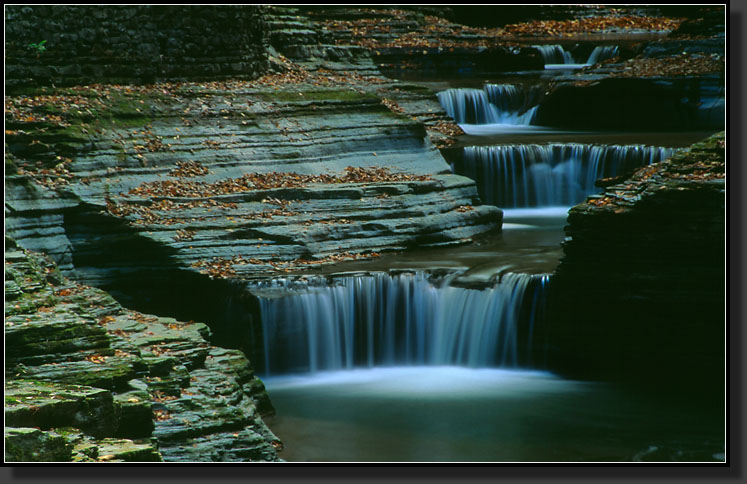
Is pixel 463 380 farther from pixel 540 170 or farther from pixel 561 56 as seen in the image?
pixel 561 56

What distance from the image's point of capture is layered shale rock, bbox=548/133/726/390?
1043 cm

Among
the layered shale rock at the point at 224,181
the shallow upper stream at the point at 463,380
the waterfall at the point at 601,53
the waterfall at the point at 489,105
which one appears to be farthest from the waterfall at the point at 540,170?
the waterfall at the point at 601,53

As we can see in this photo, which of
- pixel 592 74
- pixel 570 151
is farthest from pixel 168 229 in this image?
pixel 592 74

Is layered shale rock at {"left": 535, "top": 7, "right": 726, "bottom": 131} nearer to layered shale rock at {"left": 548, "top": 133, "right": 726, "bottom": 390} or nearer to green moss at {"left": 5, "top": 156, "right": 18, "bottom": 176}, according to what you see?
layered shale rock at {"left": 548, "top": 133, "right": 726, "bottom": 390}

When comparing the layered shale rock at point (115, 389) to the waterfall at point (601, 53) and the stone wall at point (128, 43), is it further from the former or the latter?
the waterfall at point (601, 53)

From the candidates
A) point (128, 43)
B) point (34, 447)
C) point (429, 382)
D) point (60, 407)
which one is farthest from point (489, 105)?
point (34, 447)

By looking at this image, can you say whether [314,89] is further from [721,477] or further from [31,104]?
[721,477]

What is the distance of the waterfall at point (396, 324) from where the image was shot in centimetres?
1174

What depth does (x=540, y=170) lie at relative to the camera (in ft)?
55.6

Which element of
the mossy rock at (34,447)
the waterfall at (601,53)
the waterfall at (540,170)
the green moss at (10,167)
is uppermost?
the waterfall at (601,53)

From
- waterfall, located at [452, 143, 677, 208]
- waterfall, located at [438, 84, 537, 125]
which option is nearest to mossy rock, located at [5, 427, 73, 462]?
waterfall, located at [452, 143, 677, 208]

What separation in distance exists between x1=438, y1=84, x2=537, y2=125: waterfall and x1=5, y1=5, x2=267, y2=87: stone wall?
5.20 meters

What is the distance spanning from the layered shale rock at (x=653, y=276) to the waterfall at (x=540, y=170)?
545cm

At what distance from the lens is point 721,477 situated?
6754 millimetres
